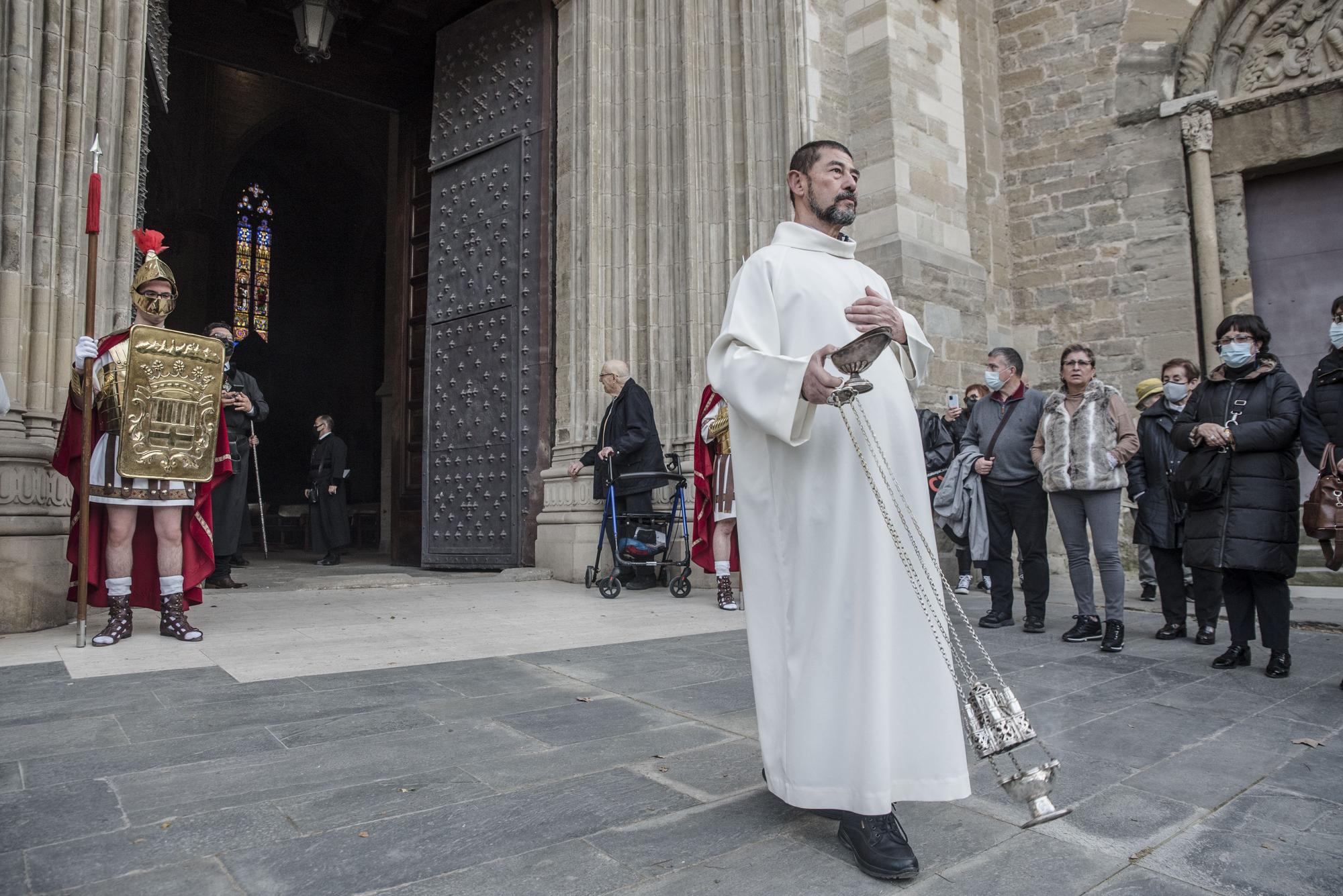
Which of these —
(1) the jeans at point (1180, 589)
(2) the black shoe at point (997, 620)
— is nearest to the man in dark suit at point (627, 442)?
(2) the black shoe at point (997, 620)

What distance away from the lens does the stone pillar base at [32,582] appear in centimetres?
474

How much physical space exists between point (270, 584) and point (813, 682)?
22.5 ft

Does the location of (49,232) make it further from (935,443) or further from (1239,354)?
(1239,354)

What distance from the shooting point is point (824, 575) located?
2109 mm

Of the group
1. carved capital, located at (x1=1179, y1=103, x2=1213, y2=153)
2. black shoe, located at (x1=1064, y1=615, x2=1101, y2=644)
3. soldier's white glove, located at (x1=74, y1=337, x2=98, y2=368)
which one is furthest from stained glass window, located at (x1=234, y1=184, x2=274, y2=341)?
black shoe, located at (x1=1064, y1=615, x2=1101, y2=644)

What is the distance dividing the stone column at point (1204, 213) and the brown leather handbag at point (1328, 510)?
561 cm

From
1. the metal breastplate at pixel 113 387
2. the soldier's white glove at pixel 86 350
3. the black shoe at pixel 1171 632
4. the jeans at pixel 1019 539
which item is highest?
the soldier's white glove at pixel 86 350

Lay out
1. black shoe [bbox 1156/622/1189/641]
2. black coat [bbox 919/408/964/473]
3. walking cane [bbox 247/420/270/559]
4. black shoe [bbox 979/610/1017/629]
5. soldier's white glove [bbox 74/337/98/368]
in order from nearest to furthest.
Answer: soldier's white glove [bbox 74/337/98/368]
black shoe [bbox 1156/622/1189/641]
black shoe [bbox 979/610/1017/629]
black coat [bbox 919/408/964/473]
walking cane [bbox 247/420/270/559]

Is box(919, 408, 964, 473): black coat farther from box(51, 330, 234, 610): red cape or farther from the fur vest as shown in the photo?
box(51, 330, 234, 610): red cape

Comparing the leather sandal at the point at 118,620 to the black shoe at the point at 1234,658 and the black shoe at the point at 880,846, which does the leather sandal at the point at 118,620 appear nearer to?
the black shoe at the point at 880,846

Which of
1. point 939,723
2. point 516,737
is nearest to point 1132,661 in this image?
point 939,723

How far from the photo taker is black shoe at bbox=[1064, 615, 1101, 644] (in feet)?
16.4

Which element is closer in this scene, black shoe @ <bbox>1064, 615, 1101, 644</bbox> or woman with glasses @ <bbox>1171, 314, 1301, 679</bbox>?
woman with glasses @ <bbox>1171, 314, 1301, 679</bbox>

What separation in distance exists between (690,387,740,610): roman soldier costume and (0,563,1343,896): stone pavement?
2293 mm
